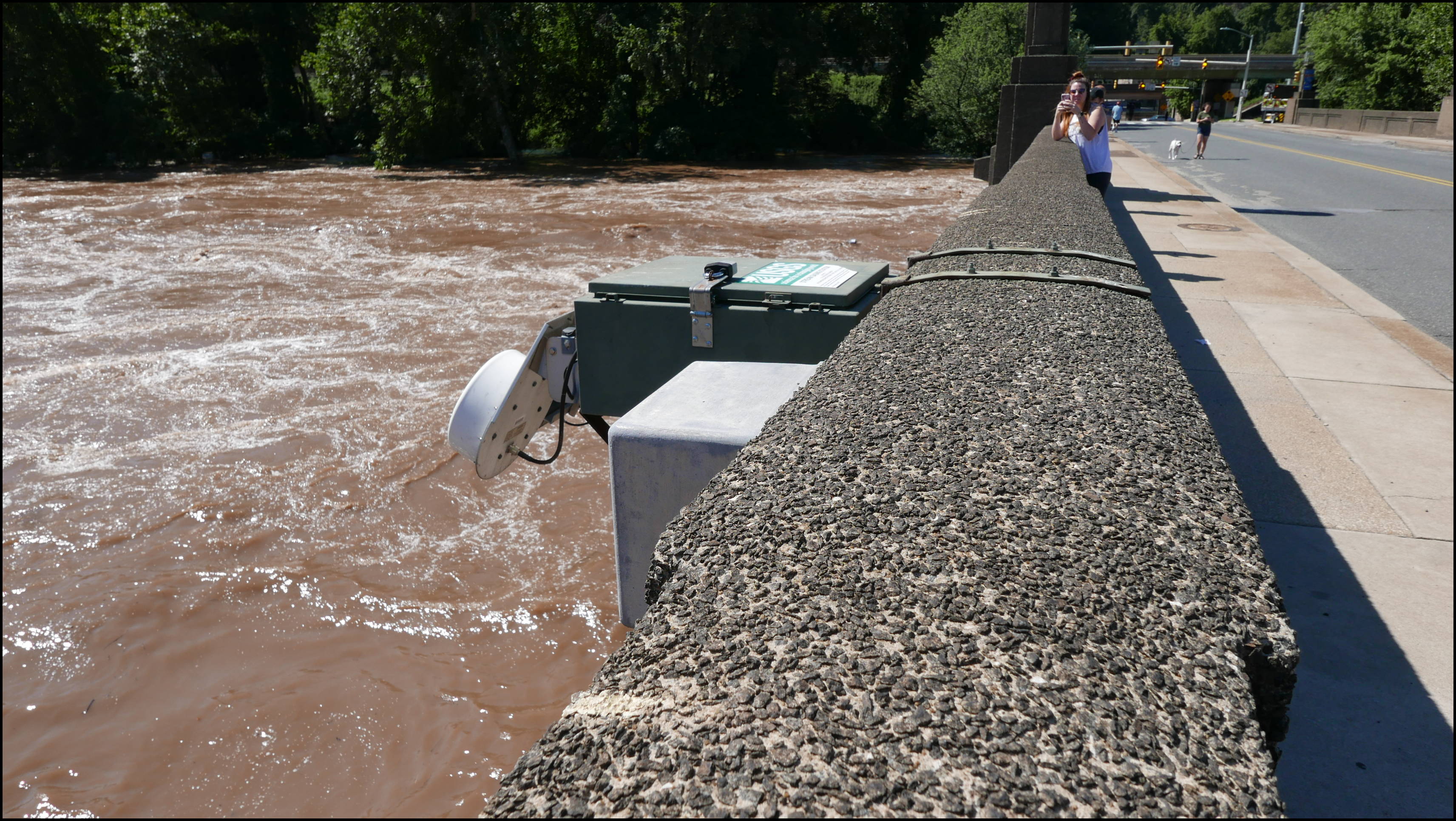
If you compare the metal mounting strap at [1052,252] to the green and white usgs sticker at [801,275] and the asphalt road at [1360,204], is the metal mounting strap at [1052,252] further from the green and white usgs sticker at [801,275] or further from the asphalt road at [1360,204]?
the asphalt road at [1360,204]

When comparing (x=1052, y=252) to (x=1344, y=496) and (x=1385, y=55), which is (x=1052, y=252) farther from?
(x=1385, y=55)

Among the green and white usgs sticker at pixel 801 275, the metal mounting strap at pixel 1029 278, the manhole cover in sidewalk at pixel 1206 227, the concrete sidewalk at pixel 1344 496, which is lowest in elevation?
the concrete sidewalk at pixel 1344 496

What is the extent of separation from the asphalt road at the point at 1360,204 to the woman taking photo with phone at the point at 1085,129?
274 centimetres

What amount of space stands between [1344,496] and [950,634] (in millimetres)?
4007

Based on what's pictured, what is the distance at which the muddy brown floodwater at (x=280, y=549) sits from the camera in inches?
165

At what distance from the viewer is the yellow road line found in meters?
19.4

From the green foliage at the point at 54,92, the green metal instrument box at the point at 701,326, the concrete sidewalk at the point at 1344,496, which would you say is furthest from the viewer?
the green foliage at the point at 54,92

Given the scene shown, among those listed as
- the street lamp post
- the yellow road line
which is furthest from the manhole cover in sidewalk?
the street lamp post

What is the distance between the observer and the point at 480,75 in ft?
102

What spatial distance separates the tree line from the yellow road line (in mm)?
6895

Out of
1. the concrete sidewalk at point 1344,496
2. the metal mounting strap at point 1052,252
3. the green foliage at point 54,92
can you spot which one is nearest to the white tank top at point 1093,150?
the concrete sidewalk at point 1344,496

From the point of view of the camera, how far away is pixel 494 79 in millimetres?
31062

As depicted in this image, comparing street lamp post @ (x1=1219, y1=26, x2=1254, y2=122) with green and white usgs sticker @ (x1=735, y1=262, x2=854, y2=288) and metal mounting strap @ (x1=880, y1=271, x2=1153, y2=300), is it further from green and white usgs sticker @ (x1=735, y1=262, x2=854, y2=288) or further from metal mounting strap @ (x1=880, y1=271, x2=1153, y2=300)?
metal mounting strap @ (x1=880, y1=271, x2=1153, y2=300)

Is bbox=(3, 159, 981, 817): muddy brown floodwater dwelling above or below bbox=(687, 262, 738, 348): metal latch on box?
below
